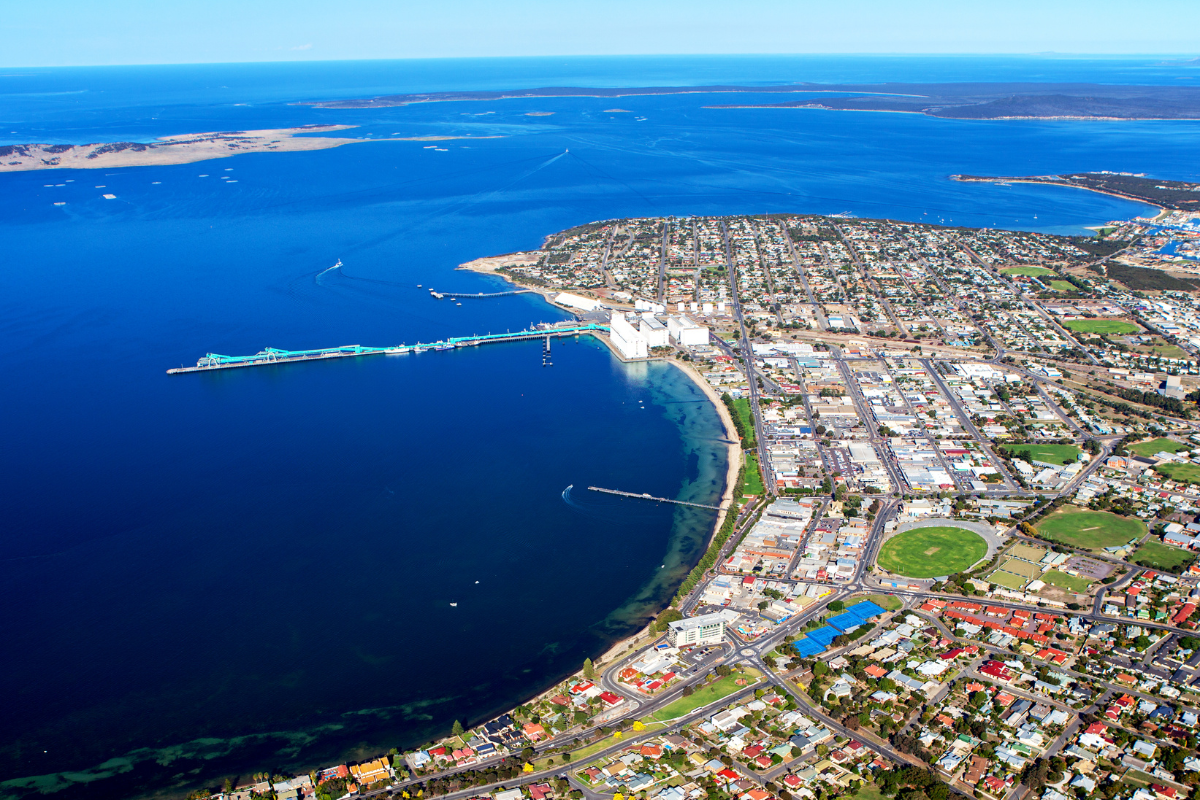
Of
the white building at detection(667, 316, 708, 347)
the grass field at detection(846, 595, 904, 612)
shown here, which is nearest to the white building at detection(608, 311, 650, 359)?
the white building at detection(667, 316, 708, 347)

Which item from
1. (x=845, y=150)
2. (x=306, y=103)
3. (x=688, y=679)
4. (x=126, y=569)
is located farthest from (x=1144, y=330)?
(x=306, y=103)

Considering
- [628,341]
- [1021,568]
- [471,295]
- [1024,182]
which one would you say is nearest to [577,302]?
[471,295]

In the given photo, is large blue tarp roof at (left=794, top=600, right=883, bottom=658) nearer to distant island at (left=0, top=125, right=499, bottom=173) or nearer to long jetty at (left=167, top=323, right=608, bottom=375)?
long jetty at (left=167, top=323, right=608, bottom=375)

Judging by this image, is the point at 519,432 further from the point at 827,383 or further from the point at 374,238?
the point at 374,238

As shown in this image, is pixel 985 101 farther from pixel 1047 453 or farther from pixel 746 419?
pixel 746 419

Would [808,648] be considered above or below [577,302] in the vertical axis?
below

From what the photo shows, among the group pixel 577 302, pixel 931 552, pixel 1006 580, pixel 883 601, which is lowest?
pixel 883 601

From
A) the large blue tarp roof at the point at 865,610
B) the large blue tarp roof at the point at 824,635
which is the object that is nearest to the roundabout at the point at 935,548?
the large blue tarp roof at the point at 865,610
